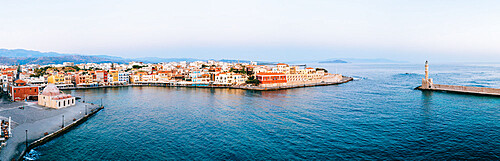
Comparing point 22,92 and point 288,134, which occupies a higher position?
point 22,92

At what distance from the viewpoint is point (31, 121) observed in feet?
66.1

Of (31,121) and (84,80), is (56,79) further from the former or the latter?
(31,121)

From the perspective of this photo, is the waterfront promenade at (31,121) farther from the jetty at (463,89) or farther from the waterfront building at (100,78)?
the jetty at (463,89)

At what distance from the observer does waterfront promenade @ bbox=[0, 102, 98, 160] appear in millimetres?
14602

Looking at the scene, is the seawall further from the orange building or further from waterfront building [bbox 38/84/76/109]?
waterfront building [bbox 38/84/76/109]

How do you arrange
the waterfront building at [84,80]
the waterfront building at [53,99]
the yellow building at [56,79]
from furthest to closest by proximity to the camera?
the waterfront building at [84,80], the yellow building at [56,79], the waterfront building at [53,99]

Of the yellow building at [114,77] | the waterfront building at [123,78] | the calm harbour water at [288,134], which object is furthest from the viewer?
the waterfront building at [123,78]

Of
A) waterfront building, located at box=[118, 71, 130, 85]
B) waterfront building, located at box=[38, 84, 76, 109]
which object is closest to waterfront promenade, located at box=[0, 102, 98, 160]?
waterfront building, located at box=[38, 84, 76, 109]

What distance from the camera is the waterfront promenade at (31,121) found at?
1460 cm

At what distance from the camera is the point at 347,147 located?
15.3 meters

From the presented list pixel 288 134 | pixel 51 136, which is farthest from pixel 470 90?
pixel 51 136

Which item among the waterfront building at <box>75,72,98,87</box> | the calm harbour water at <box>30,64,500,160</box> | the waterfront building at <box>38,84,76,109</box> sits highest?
the waterfront building at <box>75,72,98,87</box>

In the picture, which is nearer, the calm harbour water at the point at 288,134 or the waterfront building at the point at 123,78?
the calm harbour water at the point at 288,134

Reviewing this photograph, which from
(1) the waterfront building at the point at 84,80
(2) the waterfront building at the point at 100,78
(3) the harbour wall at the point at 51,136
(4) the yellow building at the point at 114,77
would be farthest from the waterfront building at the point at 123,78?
(3) the harbour wall at the point at 51,136
